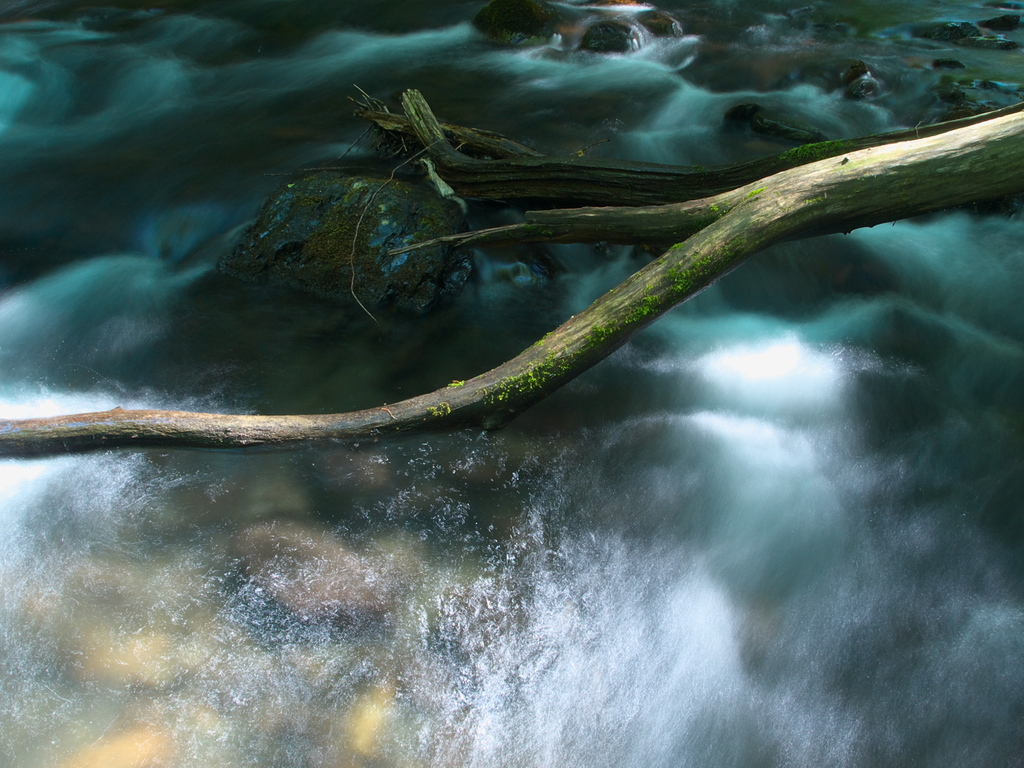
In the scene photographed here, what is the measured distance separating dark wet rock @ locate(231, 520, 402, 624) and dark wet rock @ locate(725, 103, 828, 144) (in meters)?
5.09

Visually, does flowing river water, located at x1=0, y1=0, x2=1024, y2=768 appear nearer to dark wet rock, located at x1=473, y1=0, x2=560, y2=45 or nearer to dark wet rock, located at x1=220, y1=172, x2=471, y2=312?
dark wet rock, located at x1=220, y1=172, x2=471, y2=312

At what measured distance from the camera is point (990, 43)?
7.59 m

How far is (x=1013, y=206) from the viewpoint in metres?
5.20

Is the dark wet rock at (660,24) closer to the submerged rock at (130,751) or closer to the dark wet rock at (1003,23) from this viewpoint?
the dark wet rock at (1003,23)

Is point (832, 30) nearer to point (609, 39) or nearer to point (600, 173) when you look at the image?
point (609, 39)

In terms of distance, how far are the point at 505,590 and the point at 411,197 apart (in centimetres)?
301

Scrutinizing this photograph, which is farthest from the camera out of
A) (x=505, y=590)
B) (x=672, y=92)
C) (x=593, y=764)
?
(x=672, y=92)

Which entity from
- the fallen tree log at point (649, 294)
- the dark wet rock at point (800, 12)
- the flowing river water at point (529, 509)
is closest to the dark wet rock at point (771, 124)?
the flowing river water at point (529, 509)

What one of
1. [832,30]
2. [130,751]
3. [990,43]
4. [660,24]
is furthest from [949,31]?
[130,751]

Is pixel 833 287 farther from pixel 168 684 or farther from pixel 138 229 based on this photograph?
pixel 138 229

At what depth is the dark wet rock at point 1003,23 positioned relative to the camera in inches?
319

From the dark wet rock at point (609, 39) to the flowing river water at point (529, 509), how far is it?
2.25 meters

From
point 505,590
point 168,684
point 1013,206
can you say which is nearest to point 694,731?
point 505,590

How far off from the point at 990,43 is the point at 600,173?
236 inches
